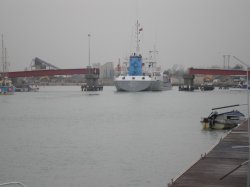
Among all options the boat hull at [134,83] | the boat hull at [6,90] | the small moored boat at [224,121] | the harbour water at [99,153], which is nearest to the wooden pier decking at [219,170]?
the harbour water at [99,153]

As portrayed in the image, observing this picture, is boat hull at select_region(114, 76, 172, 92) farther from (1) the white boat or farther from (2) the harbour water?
(2) the harbour water

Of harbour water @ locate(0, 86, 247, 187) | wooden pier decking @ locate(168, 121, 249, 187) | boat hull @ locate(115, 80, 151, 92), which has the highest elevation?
boat hull @ locate(115, 80, 151, 92)

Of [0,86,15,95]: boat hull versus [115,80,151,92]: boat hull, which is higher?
[115,80,151,92]: boat hull

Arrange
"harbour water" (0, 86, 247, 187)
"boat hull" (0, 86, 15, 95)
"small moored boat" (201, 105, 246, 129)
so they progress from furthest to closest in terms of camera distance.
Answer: "boat hull" (0, 86, 15, 95) → "small moored boat" (201, 105, 246, 129) → "harbour water" (0, 86, 247, 187)

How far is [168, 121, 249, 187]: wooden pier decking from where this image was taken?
16531 mm

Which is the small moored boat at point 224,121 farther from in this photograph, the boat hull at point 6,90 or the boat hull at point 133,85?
the boat hull at point 6,90

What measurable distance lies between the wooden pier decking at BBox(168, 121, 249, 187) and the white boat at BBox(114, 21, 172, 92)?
345 ft

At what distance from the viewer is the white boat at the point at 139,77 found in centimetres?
13112

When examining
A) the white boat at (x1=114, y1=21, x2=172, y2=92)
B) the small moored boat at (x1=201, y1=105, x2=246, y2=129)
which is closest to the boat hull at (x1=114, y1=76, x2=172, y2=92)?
the white boat at (x1=114, y1=21, x2=172, y2=92)

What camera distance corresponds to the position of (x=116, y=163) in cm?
2533

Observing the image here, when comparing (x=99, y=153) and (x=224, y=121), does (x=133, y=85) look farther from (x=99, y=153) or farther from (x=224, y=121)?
(x=99, y=153)

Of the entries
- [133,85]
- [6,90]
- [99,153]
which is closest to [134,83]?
[133,85]

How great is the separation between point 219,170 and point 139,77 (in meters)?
114

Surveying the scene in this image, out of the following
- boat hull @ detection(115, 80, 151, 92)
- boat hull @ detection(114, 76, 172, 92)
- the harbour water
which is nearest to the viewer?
the harbour water
